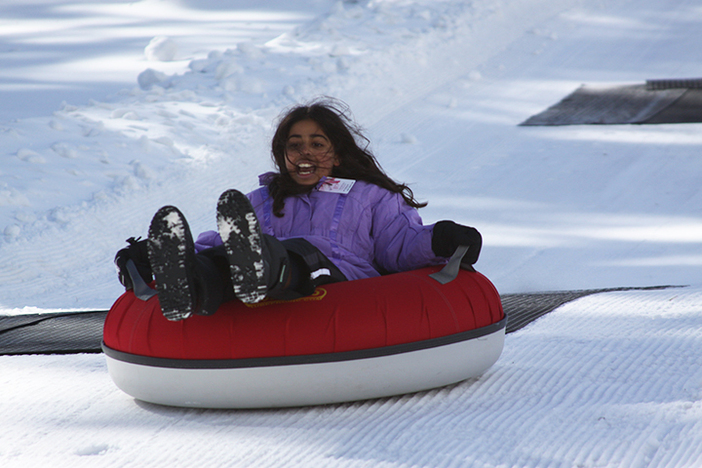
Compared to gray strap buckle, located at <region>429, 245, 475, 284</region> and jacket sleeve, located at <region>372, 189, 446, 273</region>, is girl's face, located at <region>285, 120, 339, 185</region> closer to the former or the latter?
jacket sleeve, located at <region>372, 189, 446, 273</region>

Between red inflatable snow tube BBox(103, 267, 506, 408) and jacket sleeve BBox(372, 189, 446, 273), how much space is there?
0.20 m

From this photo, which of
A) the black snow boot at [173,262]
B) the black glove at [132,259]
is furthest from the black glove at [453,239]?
the black glove at [132,259]

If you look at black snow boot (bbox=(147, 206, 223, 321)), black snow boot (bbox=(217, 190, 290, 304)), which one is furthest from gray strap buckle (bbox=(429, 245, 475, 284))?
black snow boot (bbox=(147, 206, 223, 321))

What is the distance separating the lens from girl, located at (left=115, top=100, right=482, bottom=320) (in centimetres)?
152

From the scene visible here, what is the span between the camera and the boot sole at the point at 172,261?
1528mm

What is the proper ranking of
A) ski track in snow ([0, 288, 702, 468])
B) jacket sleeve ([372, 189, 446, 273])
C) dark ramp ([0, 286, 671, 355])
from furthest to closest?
dark ramp ([0, 286, 671, 355])
jacket sleeve ([372, 189, 446, 273])
ski track in snow ([0, 288, 702, 468])

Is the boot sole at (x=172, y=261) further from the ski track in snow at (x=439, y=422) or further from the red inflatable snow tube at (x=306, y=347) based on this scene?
the ski track in snow at (x=439, y=422)

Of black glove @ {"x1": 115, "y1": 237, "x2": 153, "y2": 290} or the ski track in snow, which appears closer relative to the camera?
the ski track in snow

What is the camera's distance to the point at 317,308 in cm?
174

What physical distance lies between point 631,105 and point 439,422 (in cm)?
568

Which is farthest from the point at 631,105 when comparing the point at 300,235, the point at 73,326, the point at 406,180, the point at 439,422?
the point at 439,422

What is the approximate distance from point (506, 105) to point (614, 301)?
408cm

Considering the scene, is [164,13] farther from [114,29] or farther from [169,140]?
[169,140]

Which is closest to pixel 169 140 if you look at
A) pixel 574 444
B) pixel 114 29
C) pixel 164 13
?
pixel 574 444
